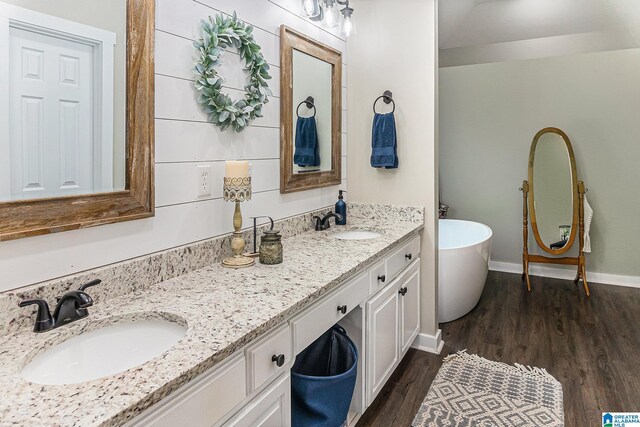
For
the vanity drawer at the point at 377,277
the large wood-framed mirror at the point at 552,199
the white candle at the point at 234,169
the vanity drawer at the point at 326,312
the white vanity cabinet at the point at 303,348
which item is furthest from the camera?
the large wood-framed mirror at the point at 552,199

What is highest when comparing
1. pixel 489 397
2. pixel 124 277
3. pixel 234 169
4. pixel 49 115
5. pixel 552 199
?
pixel 49 115

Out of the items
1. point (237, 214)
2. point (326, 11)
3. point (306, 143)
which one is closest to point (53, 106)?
point (237, 214)

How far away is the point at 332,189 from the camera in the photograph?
2.62 metres

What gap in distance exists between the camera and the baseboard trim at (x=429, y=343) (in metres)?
2.64

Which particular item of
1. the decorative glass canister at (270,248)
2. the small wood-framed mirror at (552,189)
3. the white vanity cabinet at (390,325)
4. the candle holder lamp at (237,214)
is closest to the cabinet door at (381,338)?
the white vanity cabinet at (390,325)

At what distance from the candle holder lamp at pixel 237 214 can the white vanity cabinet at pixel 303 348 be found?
37 cm

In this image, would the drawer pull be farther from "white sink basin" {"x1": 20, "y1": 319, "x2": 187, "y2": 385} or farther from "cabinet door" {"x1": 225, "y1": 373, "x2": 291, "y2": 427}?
"white sink basin" {"x1": 20, "y1": 319, "x2": 187, "y2": 385}

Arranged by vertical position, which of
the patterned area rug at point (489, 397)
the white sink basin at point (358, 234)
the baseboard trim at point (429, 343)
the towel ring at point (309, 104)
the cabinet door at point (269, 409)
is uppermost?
the towel ring at point (309, 104)

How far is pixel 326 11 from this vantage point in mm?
2281

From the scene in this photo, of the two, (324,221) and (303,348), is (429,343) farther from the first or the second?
(303,348)

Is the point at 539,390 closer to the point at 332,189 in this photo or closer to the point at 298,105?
the point at 332,189

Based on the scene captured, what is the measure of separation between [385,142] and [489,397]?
1.52m

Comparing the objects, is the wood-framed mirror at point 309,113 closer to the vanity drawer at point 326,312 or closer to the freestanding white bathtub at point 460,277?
the vanity drawer at point 326,312

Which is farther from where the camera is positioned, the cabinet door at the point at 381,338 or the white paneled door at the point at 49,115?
the cabinet door at the point at 381,338
